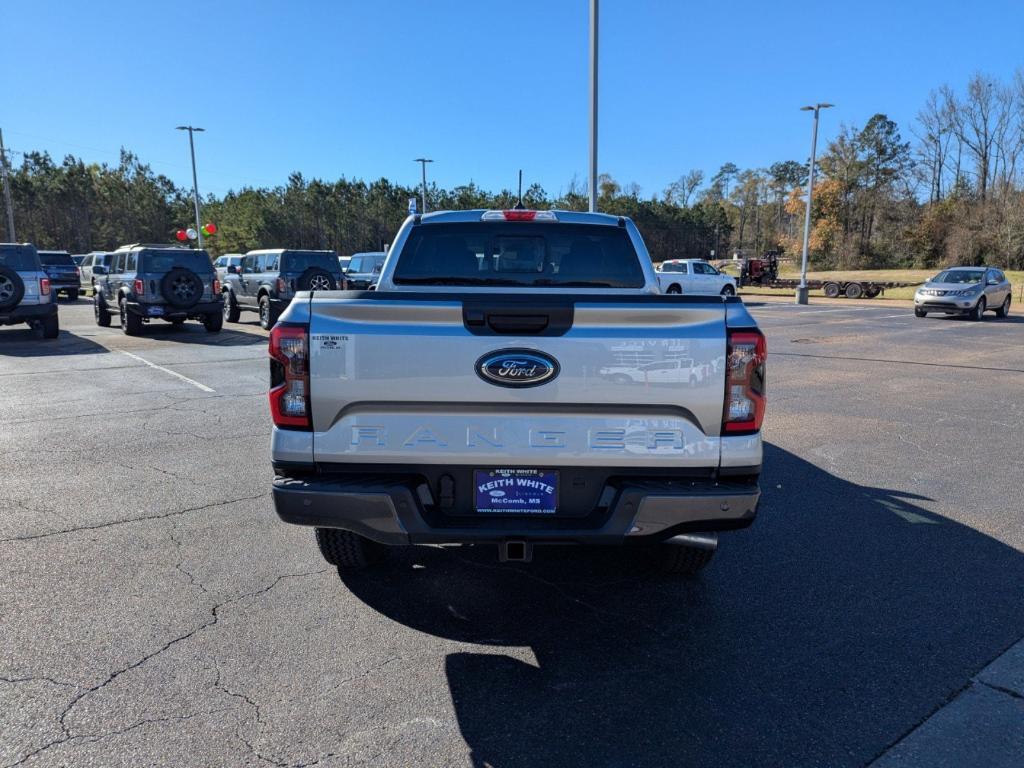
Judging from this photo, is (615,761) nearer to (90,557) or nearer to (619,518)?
(619,518)

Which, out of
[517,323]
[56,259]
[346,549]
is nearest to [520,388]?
[517,323]

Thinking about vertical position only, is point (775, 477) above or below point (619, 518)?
below

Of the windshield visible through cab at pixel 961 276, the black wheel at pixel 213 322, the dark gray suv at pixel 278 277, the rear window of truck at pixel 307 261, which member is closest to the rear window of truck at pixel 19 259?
the black wheel at pixel 213 322

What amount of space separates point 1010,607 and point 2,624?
5.10 meters

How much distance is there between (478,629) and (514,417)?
116 centimetres

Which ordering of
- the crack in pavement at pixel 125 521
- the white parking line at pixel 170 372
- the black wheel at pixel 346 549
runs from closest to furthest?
1. the black wheel at pixel 346 549
2. the crack in pavement at pixel 125 521
3. the white parking line at pixel 170 372

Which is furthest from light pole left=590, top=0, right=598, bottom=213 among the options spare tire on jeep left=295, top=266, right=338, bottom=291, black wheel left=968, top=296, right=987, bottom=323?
black wheel left=968, top=296, right=987, bottom=323

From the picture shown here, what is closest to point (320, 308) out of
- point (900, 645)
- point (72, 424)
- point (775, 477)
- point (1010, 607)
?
point (900, 645)

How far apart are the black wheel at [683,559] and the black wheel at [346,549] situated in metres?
1.66

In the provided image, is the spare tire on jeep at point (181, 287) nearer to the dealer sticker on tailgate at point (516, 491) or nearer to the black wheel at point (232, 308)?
the black wheel at point (232, 308)

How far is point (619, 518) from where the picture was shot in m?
2.90

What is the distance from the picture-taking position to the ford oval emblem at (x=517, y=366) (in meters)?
2.86

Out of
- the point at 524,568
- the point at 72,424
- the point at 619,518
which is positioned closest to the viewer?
the point at 619,518

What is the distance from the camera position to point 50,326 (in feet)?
47.1
